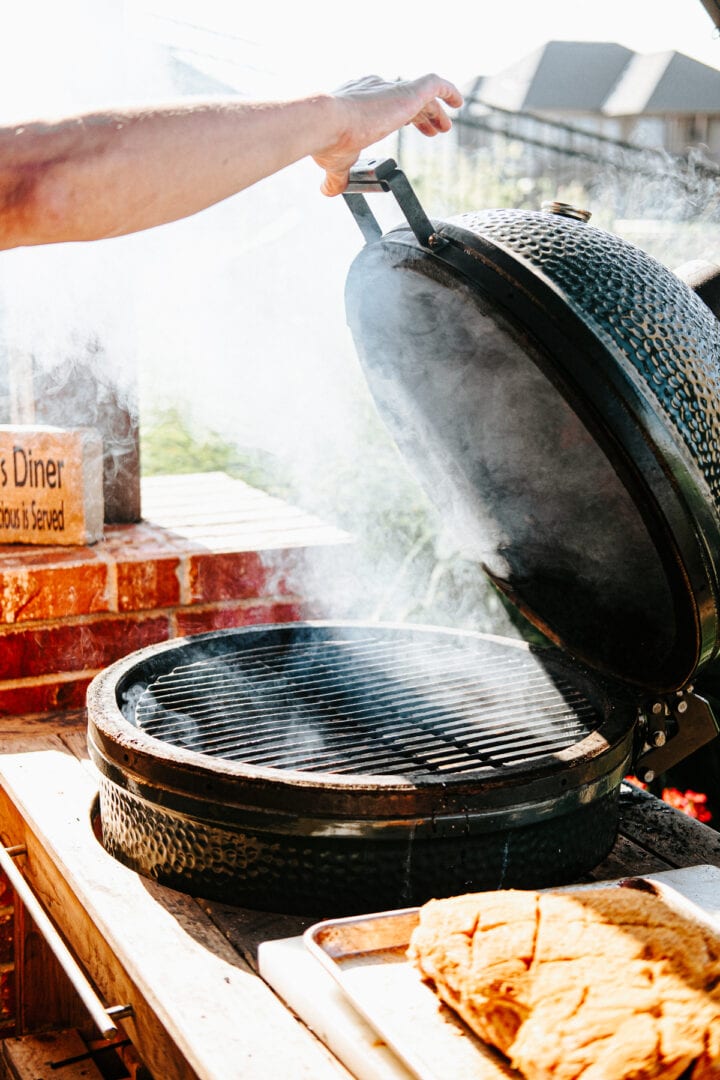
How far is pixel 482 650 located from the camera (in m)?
2.52

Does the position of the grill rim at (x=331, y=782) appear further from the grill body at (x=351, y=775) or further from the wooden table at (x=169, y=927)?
the wooden table at (x=169, y=927)

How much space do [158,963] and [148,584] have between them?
1.37 m

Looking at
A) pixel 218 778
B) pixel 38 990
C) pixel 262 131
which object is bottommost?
pixel 38 990

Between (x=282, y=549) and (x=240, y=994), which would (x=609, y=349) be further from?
(x=282, y=549)

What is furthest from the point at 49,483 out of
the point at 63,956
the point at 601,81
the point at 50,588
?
the point at 601,81

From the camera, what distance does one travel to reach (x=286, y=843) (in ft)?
5.53

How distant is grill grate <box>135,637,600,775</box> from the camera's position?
1.94 meters

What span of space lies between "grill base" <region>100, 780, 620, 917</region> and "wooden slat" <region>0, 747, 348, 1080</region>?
74 mm

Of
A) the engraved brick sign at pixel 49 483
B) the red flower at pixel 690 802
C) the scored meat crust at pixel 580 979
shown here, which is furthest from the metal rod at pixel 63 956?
the red flower at pixel 690 802

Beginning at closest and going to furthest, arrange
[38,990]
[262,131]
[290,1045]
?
[290,1045] → [262,131] → [38,990]

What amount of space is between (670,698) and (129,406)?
1.72 meters

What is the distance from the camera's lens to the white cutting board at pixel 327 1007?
1.32m

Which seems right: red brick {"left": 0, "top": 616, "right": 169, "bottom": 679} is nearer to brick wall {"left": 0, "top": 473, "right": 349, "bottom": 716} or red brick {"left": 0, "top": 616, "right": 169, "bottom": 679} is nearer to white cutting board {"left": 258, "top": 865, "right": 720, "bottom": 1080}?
brick wall {"left": 0, "top": 473, "right": 349, "bottom": 716}

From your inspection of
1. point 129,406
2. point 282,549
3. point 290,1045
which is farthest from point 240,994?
point 129,406
